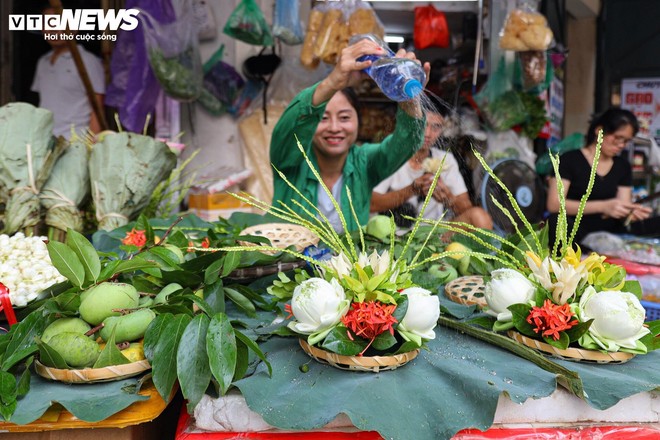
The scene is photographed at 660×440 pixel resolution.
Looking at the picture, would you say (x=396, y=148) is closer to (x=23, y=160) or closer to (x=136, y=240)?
(x=136, y=240)

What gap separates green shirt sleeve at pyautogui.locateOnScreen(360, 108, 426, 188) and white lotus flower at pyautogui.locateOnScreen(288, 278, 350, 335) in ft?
3.94

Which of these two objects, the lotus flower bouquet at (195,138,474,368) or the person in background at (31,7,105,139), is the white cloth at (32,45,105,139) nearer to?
the person in background at (31,7,105,139)

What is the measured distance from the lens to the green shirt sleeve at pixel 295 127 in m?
2.17

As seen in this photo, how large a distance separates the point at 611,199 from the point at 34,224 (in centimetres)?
302

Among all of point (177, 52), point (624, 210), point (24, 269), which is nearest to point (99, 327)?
point (24, 269)

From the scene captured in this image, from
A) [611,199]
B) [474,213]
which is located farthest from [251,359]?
[611,199]

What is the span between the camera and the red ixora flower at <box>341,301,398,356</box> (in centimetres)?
104

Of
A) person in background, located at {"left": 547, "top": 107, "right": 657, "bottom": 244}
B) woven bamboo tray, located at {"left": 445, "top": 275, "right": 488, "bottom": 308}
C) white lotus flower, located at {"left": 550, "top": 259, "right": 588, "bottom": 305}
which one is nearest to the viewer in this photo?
white lotus flower, located at {"left": 550, "top": 259, "right": 588, "bottom": 305}

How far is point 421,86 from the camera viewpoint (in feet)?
5.77

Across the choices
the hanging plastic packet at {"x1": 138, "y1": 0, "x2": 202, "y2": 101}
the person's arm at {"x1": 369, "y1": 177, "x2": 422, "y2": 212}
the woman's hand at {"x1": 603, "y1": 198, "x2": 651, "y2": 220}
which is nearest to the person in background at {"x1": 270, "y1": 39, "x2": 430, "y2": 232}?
the person's arm at {"x1": 369, "y1": 177, "x2": 422, "y2": 212}

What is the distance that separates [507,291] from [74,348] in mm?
850

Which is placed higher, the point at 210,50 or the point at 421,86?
the point at 210,50

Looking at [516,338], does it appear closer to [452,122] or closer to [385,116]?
[452,122]

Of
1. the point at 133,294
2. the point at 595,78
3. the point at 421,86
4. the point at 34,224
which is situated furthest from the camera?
the point at 595,78
